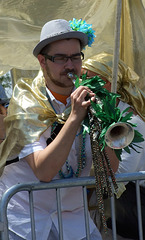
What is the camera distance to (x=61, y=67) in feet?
9.62

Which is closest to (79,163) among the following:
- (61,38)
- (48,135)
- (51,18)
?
(48,135)

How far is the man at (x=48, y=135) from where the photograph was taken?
115 inches

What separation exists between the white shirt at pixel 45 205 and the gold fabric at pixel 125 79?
3.65 feet

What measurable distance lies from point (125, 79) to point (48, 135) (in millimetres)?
1344

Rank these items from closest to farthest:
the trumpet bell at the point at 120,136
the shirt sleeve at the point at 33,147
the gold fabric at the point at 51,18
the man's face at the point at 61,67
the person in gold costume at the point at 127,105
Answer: the trumpet bell at the point at 120,136 < the shirt sleeve at the point at 33,147 < the man's face at the point at 61,67 < the person in gold costume at the point at 127,105 < the gold fabric at the point at 51,18

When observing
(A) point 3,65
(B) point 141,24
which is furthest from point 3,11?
(B) point 141,24

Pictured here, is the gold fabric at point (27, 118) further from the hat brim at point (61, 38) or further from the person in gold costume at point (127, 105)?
the person in gold costume at point (127, 105)

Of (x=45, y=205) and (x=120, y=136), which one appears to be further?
(x=45, y=205)

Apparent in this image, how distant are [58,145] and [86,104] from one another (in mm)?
288

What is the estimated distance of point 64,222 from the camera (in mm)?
2986

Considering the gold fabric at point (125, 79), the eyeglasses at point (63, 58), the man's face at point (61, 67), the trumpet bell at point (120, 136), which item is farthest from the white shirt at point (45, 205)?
the gold fabric at point (125, 79)

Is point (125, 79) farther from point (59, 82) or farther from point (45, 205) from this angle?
point (45, 205)

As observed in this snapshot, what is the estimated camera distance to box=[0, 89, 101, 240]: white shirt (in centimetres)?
292

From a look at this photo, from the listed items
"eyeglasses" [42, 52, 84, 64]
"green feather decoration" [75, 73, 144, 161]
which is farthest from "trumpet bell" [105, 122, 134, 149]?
"eyeglasses" [42, 52, 84, 64]
